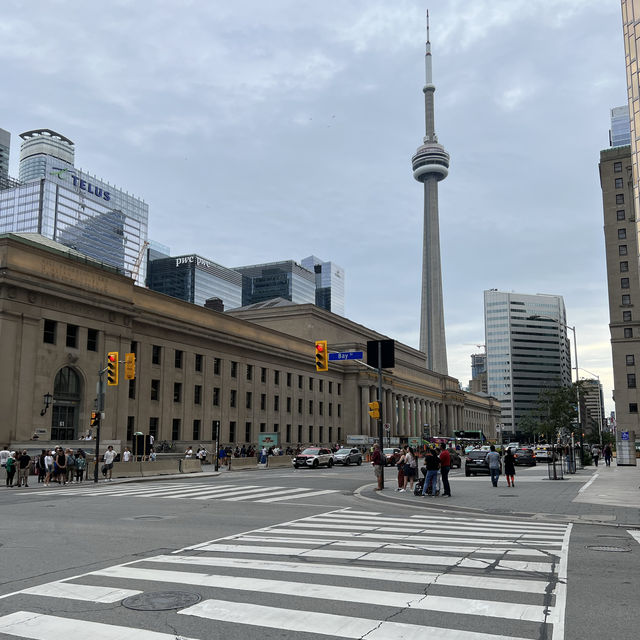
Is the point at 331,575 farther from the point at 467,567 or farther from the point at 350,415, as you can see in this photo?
the point at 350,415

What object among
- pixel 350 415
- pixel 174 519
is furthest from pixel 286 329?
pixel 174 519

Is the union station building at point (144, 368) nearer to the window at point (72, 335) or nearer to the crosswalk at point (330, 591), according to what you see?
the window at point (72, 335)

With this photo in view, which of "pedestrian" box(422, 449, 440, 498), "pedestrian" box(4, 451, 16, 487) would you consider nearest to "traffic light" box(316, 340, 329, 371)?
"pedestrian" box(422, 449, 440, 498)

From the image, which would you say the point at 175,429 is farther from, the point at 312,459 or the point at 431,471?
the point at 431,471

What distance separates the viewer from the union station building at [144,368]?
4025cm

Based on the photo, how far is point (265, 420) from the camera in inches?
2778

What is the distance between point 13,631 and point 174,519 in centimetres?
998

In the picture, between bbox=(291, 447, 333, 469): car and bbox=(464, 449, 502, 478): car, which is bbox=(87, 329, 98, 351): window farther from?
bbox=(464, 449, 502, 478): car

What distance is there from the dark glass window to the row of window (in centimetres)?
1021

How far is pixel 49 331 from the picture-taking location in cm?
4281

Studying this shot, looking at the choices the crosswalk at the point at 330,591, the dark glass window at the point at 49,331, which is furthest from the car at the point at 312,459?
the crosswalk at the point at 330,591

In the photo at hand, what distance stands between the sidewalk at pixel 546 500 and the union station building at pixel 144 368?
24.6 metres

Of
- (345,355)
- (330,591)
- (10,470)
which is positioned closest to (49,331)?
(10,470)

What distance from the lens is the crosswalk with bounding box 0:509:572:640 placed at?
255 inches
